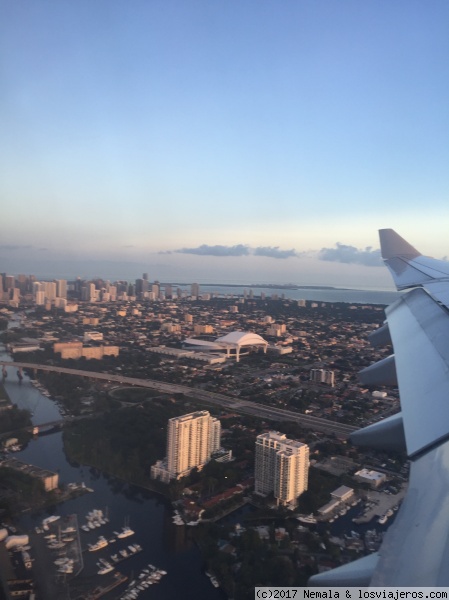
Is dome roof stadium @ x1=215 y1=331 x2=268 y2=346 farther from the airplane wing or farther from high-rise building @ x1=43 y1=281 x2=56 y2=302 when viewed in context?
the airplane wing

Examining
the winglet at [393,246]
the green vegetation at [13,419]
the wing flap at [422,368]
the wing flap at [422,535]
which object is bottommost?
the green vegetation at [13,419]

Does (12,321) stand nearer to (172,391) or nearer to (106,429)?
(172,391)

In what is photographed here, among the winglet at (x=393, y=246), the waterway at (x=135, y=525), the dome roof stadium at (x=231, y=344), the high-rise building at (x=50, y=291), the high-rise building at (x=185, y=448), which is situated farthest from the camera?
the dome roof stadium at (x=231, y=344)

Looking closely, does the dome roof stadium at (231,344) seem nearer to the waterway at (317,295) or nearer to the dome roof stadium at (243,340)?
the dome roof stadium at (243,340)

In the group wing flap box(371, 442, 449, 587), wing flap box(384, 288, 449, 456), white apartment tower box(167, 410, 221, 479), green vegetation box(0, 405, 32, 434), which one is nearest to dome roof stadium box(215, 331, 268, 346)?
green vegetation box(0, 405, 32, 434)

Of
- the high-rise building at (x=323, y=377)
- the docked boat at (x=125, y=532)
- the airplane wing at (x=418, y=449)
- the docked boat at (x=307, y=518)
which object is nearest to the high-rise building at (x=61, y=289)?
the high-rise building at (x=323, y=377)

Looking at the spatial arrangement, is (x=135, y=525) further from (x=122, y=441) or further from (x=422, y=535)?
(x=422, y=535)
